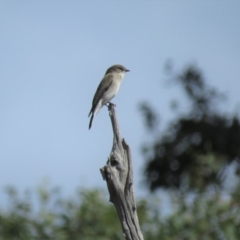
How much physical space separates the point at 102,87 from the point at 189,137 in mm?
22123

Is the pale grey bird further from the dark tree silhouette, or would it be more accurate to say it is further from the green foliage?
the dark tree silhouette

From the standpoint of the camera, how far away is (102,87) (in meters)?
→ 12.0

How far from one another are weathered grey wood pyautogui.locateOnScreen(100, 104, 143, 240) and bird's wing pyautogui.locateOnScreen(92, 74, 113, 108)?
3866mm

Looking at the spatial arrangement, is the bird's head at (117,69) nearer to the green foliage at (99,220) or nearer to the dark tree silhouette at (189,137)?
the green foliage at (99,220)

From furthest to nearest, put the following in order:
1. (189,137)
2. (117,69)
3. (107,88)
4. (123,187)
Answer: (189,137), (117,69), (107,88), (123,187)

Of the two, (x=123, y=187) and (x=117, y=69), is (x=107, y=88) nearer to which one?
(x=117, y=69)

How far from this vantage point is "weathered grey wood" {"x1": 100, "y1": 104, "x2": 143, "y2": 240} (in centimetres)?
748

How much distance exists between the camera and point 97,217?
16375 mm

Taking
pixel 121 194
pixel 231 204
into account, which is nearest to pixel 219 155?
pixel 231 204

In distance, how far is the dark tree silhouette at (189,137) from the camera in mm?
33000

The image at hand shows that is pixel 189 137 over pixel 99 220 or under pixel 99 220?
over

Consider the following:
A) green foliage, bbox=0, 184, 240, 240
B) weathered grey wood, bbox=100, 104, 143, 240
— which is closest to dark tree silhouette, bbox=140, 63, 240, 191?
green foliage, bbox=0, 184, 240, 240

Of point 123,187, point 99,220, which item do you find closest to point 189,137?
point 99,220

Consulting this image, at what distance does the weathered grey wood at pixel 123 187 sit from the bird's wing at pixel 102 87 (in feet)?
12.7
